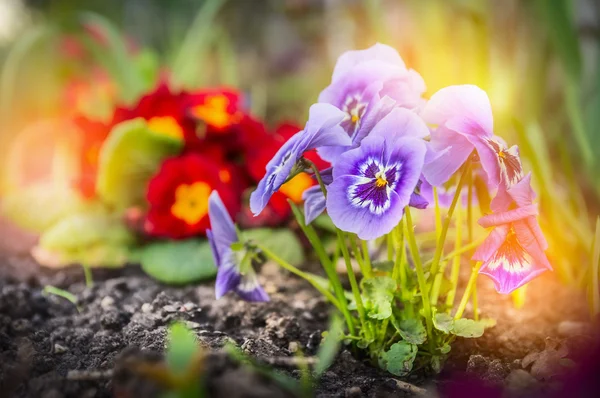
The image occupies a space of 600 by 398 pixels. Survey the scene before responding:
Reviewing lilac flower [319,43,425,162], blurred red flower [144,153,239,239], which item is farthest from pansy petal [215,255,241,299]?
blurred red flower [144,153,239,239]

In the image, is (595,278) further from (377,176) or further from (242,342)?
(242,342)

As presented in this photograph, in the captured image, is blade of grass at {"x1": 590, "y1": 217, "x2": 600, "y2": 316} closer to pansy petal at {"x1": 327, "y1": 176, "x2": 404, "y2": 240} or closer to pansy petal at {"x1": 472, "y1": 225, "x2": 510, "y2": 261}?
pansy petal at {"x1": 472, "y1": 225, "x2": 510, "y2": 261}

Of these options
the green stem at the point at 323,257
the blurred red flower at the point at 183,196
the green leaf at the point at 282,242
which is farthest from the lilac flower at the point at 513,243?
the blurred red flower at the point at 183,196

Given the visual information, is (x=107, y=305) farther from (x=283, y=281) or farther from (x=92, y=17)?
(x=92, y=17)

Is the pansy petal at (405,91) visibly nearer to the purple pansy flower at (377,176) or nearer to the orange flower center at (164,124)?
the purple pansy flower at (377,176)

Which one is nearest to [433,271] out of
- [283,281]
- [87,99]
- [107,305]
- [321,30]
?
[283,281]

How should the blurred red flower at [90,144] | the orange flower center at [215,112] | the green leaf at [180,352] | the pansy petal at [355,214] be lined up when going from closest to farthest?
the green leaf at [180,352]
the pansy petal at [355,214]
the orange flower center at [215,112]
the blurred red flower at [90,144]
